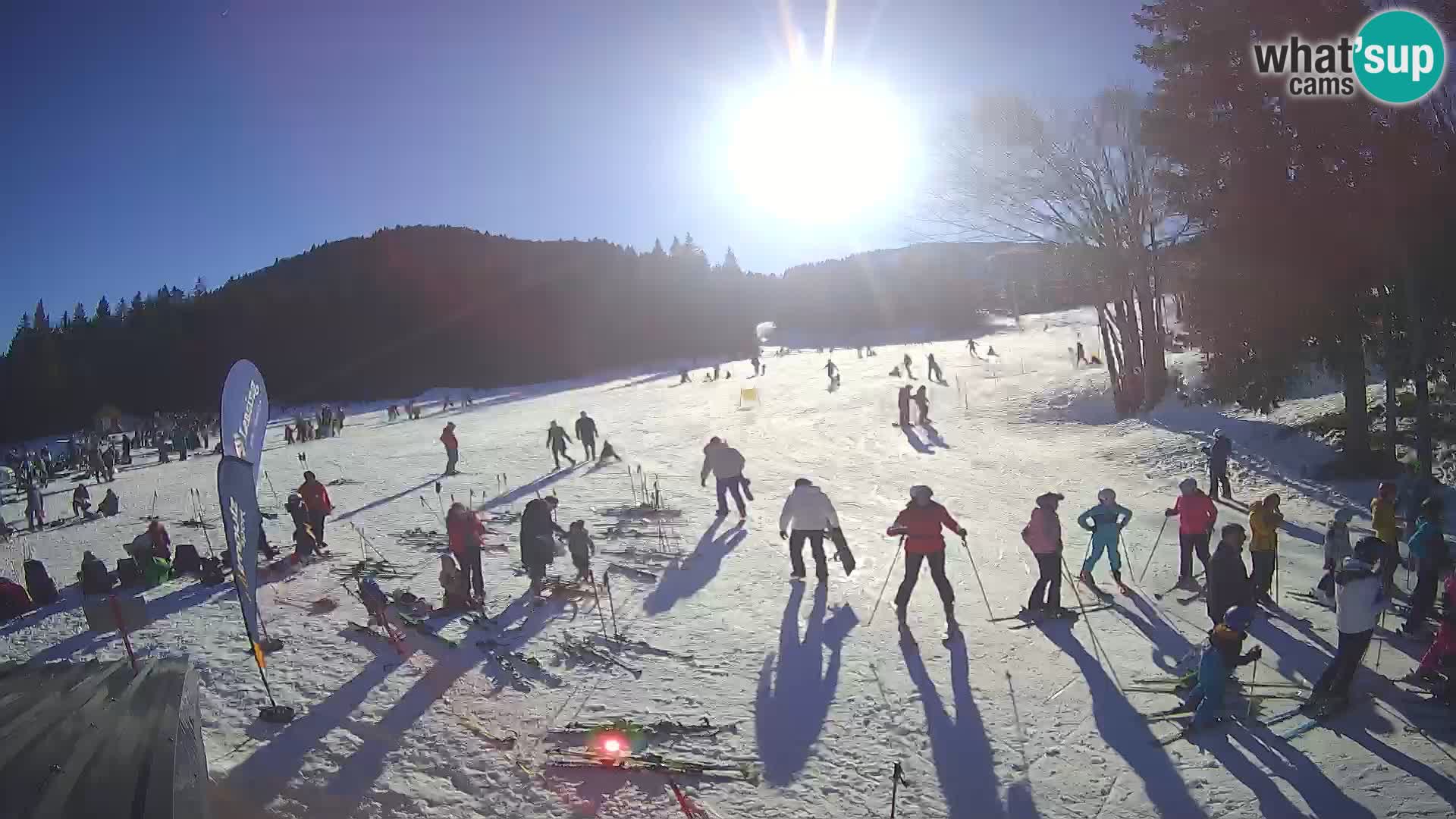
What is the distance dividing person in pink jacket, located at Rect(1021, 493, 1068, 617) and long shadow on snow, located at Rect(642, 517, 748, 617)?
410cm

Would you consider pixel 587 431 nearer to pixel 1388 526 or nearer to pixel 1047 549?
pixel 1047 549

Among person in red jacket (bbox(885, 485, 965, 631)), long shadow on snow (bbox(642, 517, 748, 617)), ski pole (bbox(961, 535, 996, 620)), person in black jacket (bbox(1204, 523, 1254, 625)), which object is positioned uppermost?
person in red jacket (bbox(885, 485, 965, 631))

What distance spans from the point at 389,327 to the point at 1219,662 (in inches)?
3371

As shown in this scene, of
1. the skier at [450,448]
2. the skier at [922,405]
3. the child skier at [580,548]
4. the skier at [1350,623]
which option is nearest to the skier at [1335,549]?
the skier at [1350,623]

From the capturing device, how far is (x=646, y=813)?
488cm

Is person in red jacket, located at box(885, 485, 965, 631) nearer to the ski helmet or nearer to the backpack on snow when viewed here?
the ski helmet

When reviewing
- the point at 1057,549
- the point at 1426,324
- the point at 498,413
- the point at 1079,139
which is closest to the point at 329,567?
the point at 1057,549

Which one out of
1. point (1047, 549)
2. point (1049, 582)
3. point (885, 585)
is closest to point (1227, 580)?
point (1047, 549)

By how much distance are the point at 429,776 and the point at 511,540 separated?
710 cm

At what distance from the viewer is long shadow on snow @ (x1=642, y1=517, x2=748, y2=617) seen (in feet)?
29.9

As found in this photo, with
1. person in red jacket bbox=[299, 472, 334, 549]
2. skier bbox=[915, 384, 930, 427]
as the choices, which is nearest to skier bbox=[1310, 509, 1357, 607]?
person in red jacket bbox=[299, 472, 334, 549]

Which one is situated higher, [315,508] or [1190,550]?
[315,508]

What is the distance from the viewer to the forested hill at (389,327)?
74.1 metres

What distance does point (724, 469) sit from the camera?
42.8 ft
